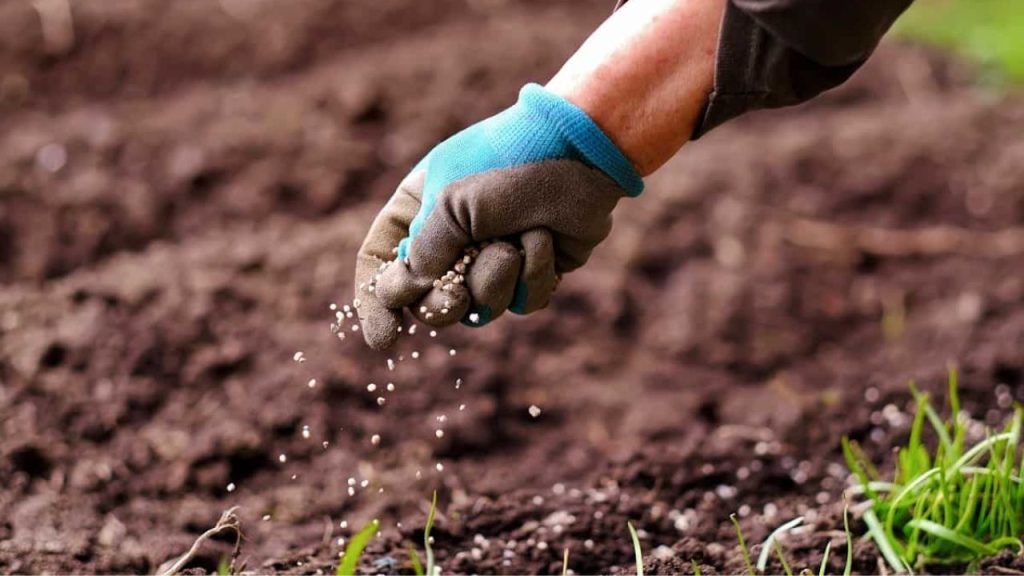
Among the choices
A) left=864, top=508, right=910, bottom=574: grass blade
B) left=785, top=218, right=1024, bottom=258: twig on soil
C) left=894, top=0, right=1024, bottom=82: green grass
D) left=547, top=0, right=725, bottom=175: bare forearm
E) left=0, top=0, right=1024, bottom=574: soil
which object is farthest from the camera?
left=894, top=0, right=1024, bottom=82: green grass

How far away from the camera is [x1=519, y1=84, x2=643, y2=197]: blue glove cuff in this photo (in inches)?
66.1

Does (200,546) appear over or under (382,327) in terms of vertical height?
under

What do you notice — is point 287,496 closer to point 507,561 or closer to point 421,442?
point 421,442

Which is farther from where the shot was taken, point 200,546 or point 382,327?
point 200,546

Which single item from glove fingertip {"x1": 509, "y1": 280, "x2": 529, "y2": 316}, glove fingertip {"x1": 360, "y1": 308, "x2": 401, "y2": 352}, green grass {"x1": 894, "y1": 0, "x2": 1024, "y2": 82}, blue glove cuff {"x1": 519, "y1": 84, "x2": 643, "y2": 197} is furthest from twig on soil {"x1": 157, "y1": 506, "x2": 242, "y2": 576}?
green grass {"x1": 894, "y1": 0, "x2": 1024, "y2": 82}

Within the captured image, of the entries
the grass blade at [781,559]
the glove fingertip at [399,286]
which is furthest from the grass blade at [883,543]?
the glove fingertip at [399,286]

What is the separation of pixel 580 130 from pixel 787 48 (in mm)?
320

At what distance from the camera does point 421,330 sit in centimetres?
304

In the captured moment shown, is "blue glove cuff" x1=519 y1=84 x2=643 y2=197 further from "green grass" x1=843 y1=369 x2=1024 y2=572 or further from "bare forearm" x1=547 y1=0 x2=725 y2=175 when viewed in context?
"green grass" x1=843 y1=369 x2=1024 y2=572

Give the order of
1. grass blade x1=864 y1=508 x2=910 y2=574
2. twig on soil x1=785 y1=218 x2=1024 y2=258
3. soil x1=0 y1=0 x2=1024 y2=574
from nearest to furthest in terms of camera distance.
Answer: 1. grass blade x1=864 y1=508 x2=910 y2=574
2. soil x1=0 y1=0 x2=1024 y2=574
3. twig on soil x1=785 y1=218 x2=1024 y2=258

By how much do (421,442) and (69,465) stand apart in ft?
2.55

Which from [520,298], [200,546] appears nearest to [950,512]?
[520,298]

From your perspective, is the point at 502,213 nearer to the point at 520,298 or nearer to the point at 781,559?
the point at 520,298

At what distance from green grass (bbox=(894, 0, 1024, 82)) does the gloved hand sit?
3679mm
